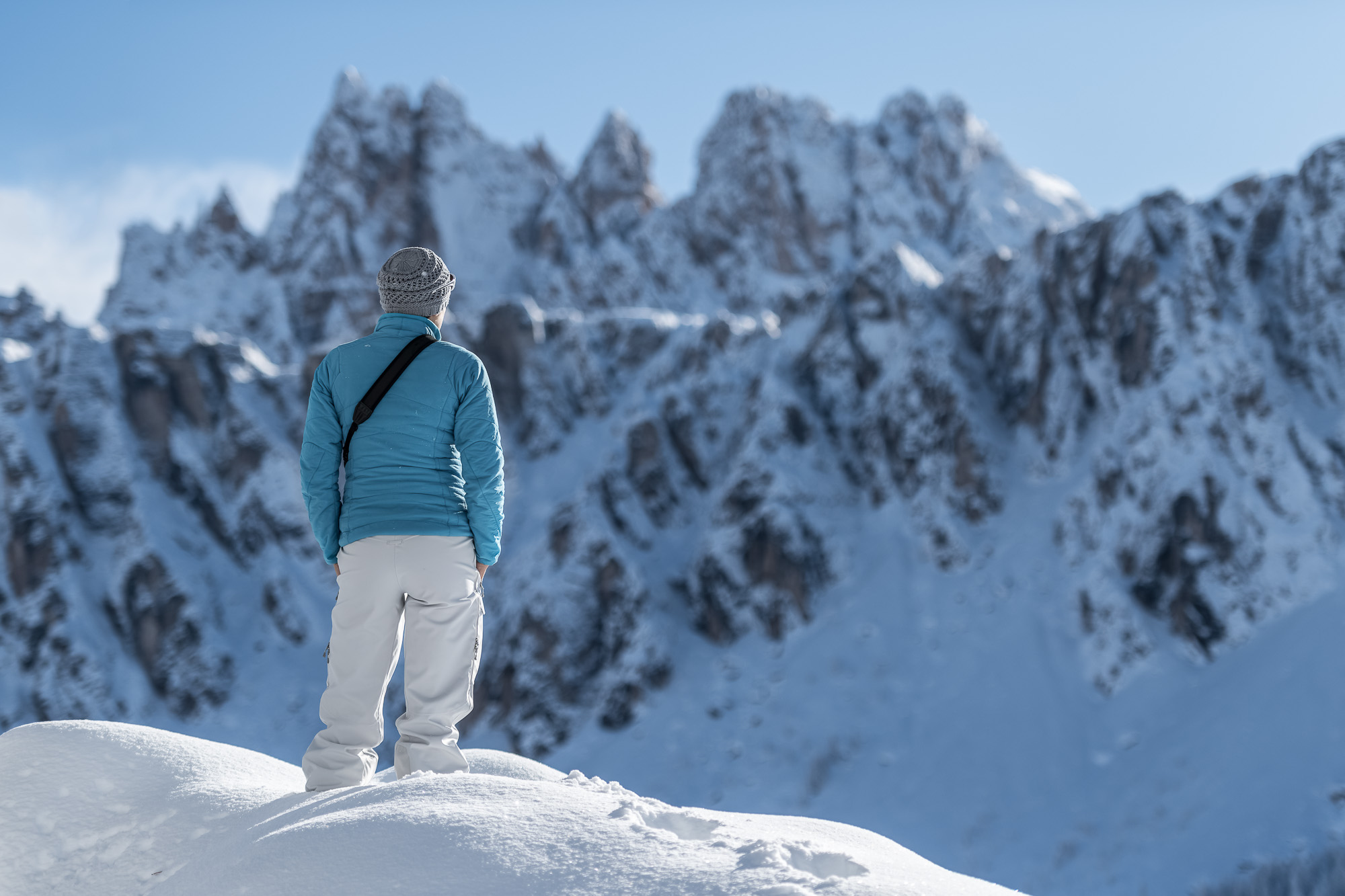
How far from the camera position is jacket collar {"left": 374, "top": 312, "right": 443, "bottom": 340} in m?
4.71

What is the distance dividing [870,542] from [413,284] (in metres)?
31.4

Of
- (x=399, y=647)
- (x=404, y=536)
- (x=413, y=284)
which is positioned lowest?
(x=399, y=647)

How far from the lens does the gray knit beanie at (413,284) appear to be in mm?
4746

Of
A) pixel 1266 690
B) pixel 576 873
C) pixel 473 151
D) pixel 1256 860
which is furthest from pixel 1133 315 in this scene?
pixel 473 151

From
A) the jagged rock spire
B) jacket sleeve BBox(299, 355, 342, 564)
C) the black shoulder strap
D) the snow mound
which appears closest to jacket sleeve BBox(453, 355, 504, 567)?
the black shoulder strap

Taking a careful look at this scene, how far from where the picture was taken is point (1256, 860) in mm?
19703

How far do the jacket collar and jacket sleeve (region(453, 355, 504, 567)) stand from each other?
0.35 metres

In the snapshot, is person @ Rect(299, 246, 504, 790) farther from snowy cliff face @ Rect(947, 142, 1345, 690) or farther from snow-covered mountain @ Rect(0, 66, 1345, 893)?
snowy cliff face @ Rect(947, 142, 1345, 690)

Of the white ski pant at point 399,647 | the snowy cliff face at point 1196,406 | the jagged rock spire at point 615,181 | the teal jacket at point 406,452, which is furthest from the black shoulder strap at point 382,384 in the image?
the jagged rock spire at point 615,181

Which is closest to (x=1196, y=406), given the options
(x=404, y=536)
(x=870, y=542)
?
(x=870, y=542)

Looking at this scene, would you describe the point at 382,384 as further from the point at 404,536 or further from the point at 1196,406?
the point at 1196,406

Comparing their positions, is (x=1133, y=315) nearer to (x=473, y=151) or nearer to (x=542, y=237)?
(x=542, y=237)

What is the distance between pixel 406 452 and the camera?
14.6 ft

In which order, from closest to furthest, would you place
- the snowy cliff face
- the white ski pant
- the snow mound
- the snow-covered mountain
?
the snow mound < the white ski pant < the snow-covered mountain < the snowy cliff face
